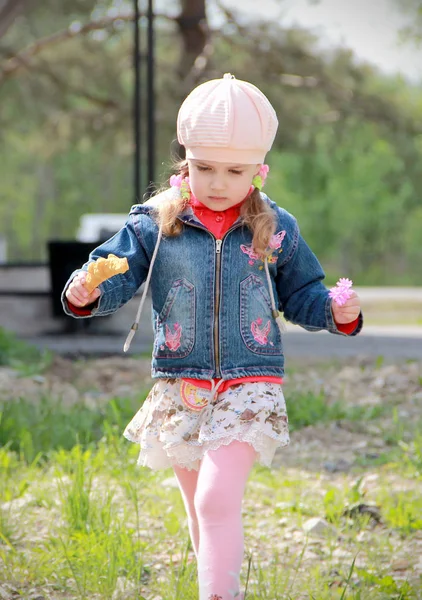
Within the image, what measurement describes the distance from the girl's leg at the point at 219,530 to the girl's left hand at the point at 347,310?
53 cm

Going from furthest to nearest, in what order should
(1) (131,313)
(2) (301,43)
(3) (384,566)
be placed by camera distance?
(2) (301,43) < (1) (131,313) < (3) (384,566)

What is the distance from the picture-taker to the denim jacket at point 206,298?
2.88 meters

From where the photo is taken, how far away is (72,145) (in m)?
18.8

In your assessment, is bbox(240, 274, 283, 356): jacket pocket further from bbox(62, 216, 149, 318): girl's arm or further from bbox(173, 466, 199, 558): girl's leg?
bbox(173, 466, 199, 558): girl's leg

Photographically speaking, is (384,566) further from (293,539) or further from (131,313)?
(131,313)

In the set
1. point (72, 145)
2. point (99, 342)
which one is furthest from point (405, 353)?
point (72, 145)

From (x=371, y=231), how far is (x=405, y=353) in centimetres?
3561

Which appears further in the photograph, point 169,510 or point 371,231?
point 371,231

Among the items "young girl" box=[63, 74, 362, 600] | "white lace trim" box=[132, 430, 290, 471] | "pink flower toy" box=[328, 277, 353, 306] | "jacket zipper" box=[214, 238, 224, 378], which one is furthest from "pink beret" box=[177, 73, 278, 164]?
"white lace trim" box=[132, 430, 290, 471]

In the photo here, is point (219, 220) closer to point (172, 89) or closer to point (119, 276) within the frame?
point (119, 276)

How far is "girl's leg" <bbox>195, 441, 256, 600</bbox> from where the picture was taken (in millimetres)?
2639

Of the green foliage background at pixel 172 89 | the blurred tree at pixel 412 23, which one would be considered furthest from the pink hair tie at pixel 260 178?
the blurred tree at pixel 412 23

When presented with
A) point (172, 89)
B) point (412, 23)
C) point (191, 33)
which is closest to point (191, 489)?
point (191, 33)

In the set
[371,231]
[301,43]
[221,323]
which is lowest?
[371,231]
